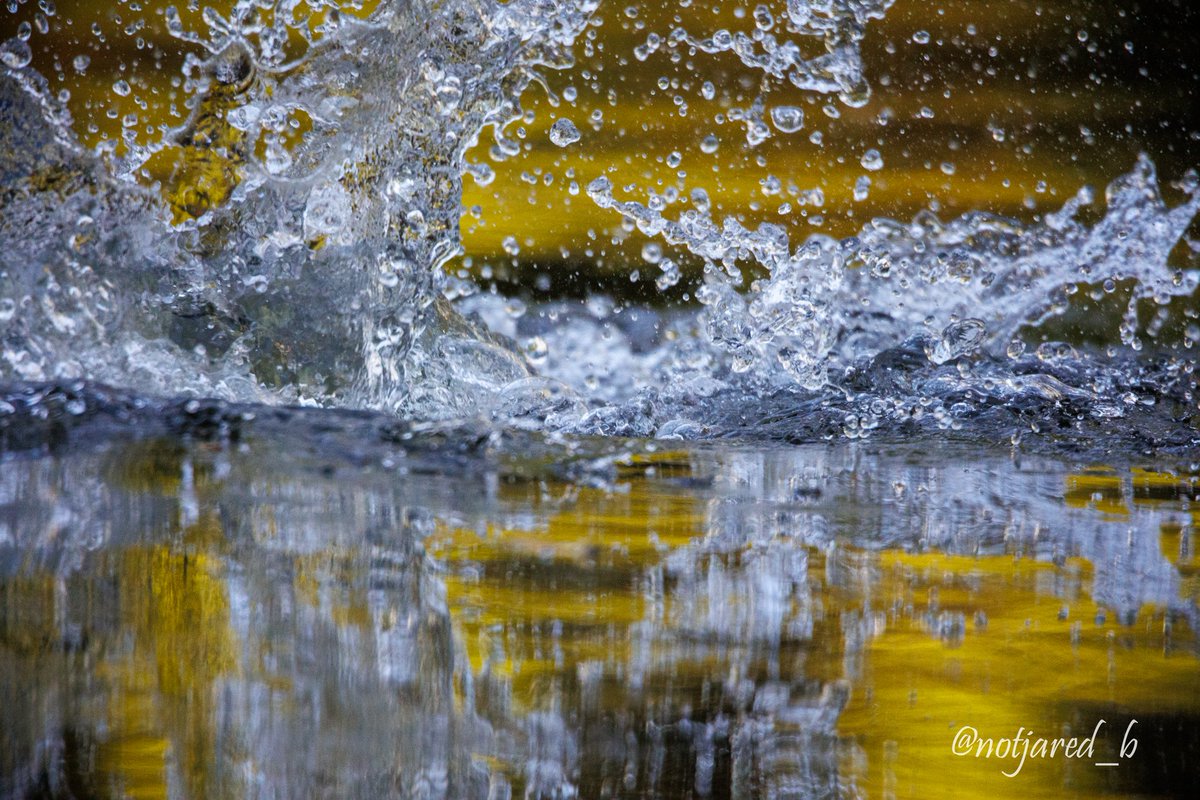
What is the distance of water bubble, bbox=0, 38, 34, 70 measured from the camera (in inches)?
45.0

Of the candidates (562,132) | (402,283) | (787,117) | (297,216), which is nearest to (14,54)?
(297,216)

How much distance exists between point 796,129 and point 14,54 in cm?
119

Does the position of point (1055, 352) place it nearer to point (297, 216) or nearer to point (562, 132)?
point (562, 132)

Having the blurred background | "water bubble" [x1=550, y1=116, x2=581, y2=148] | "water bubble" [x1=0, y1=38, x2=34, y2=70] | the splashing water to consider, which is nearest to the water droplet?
the blurred background

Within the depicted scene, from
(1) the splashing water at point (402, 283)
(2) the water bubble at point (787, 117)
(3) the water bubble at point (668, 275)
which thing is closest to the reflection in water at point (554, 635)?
(1) the splashing water at point (402, 283)

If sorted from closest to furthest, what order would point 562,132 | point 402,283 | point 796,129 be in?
point 402,283
point 562,132
point 796,129

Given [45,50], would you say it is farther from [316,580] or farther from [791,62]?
[316,580]

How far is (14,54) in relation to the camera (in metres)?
1.16

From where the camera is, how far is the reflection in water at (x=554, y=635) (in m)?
0.46

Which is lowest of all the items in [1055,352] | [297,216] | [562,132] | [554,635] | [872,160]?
[554,635]

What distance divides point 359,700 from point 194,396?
1.61 feet

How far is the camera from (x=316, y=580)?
0.57 meters

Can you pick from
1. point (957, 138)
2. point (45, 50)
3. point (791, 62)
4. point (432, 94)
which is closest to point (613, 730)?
point (432, 94)

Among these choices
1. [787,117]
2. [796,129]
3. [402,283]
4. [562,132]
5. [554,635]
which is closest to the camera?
[554,635]
